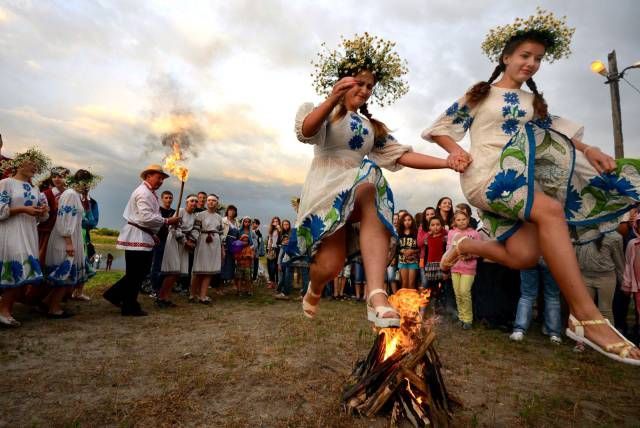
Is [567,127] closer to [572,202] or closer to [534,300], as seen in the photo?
[572,202]

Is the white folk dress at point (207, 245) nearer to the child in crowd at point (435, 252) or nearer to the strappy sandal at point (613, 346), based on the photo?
the child in crowd at point (435, 252)

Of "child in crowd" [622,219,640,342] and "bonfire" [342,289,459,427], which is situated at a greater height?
"child in crowd" [622,219,640,342]

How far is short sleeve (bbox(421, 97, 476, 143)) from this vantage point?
121 inches

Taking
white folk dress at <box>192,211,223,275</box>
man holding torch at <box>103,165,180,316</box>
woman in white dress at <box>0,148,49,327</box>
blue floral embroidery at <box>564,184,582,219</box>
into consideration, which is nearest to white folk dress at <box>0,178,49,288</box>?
woman in white dress at <box>0,148,49,327</box>

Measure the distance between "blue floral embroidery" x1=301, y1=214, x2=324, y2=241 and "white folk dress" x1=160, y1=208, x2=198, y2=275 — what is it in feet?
18.3

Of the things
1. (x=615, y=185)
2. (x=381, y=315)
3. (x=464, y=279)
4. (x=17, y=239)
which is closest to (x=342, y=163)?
(x=381, y=315)

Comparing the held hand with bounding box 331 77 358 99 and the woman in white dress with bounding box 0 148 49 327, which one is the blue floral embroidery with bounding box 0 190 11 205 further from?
the held hand with bounding box 331 77 358 99

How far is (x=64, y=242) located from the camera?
632cm

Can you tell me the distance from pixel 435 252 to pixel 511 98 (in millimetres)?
5090

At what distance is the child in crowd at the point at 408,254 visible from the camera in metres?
8.49

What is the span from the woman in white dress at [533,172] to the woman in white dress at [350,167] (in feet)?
1.20

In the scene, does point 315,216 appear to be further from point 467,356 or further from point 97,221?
point 97,221

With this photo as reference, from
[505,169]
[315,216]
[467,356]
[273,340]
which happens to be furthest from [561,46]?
[273,340]

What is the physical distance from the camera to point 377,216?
9.09 ft
